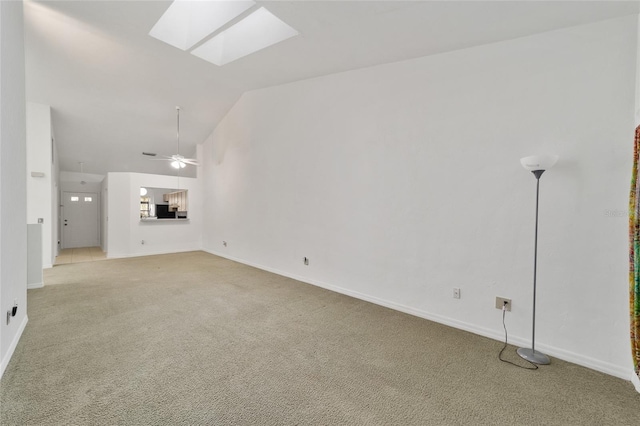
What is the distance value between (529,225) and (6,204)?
14.9ft

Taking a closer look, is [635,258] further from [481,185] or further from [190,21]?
[190,21]

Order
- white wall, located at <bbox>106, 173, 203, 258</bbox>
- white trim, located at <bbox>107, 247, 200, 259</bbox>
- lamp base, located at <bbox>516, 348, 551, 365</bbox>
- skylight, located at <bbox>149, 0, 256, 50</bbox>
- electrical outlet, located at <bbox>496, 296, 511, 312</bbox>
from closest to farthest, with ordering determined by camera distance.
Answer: lamp base, located at <bbox>516, 348, 551, 365</bbox>
electrical outlet, located at <bbox>496, 296, 511, 312</bbox>
skylight, located at <bbox>149, 0, 256, 50</bbox>
white trim, located at <bbox>107, 247, 200, 259</bbox>
white wall, located at <bbox>106, 173, 203, 258</bbox>

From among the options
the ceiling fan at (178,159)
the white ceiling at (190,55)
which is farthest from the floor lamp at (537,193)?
the ceiling fan at (178,159)

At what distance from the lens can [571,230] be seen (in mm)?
2338

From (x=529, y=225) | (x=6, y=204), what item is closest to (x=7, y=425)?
(x=6, y=204)

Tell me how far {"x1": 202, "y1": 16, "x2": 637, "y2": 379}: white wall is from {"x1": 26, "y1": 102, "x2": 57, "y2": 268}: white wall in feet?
16.4

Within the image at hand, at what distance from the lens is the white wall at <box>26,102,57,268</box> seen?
5.15 m

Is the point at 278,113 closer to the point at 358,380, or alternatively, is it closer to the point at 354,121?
the point at 354,121

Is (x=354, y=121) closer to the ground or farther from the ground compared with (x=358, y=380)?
farther from the ground

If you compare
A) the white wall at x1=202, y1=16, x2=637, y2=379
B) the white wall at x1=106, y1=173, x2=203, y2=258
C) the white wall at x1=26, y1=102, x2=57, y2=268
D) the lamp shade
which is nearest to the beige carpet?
the white wall at x1=202, y1=16, x2=637, y2=379

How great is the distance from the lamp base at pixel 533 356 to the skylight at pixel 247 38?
416cm

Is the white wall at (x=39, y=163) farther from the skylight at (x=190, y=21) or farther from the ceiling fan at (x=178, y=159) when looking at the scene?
Answer: the skylight at (x=190, y=21)

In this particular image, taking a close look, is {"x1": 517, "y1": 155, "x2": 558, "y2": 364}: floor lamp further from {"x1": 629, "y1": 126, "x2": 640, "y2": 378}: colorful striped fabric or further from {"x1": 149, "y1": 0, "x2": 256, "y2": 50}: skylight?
{"x1": 149, "y1": 0, "x2": 256, "y2": 50}: skylight

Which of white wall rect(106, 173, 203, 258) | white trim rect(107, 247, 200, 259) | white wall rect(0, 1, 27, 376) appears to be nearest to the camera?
white wall rect(0, 1, 27, 376)
